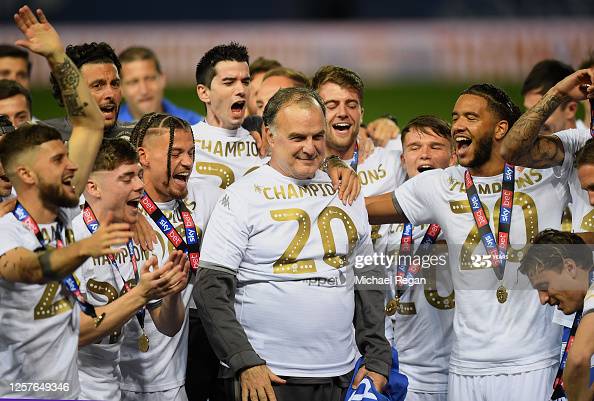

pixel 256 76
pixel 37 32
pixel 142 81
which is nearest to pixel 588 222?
pixel 37 32

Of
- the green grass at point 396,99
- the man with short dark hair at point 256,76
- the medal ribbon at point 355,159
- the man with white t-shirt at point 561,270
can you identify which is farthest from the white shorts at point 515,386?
the green grass at point 396,99

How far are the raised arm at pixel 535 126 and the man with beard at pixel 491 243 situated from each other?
0.23m

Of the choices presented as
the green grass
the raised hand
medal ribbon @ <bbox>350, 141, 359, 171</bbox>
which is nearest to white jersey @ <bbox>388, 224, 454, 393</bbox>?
medal ribbon @ <bbox>350, 141, 359, 171</bbox>

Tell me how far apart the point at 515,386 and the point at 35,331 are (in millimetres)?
2663

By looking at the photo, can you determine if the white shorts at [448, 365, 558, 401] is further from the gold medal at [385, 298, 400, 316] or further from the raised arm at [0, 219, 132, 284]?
the raised arm at [0, 219, 132, 284]

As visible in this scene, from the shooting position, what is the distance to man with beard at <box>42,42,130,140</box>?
667 centimetres

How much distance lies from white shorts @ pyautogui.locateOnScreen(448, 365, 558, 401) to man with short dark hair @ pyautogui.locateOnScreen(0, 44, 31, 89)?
4.74 m

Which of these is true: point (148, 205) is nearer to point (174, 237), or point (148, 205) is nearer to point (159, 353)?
point (174, 237)

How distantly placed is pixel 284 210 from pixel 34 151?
4.53ft

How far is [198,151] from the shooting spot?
6863mm

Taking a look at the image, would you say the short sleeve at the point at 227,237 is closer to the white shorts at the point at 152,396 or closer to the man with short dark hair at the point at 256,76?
the white shorts at the point at 152,396

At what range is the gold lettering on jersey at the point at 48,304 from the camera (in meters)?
4.82

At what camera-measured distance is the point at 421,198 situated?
6.21 m

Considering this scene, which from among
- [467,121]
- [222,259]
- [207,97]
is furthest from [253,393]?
[207,97]
